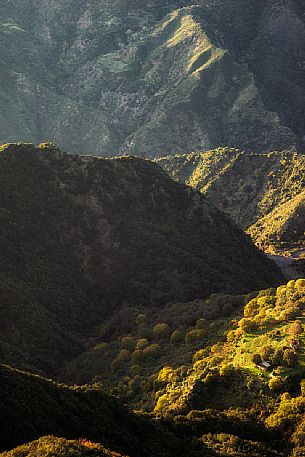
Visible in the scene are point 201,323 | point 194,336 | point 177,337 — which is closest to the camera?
point 194,336

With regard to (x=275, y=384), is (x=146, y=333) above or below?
above

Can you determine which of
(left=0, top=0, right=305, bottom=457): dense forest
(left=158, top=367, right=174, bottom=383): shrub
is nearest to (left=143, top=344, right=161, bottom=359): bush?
(left=0, top=0, right=305, bottom=457): dense forest

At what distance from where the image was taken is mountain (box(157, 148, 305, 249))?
146 metres

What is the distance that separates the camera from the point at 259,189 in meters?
164

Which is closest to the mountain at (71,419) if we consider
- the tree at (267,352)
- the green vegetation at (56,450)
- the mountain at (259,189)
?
the green vegetation at (56,450)

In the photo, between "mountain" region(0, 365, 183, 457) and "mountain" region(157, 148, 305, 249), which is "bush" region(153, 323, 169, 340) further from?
"mountain" region(157, 148, 305, 249)

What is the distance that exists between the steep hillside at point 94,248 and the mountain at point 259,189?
109 feet

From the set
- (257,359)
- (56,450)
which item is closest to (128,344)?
(257,359)

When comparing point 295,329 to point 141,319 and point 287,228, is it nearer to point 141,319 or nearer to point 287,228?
point 141,319

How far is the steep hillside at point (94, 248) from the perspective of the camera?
7675cm

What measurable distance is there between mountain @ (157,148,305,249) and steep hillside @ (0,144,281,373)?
33.4 meters

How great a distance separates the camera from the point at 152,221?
105 metres

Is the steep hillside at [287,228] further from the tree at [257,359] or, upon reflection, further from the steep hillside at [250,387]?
the tree at [257,359]

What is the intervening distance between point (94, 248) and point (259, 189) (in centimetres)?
8202
